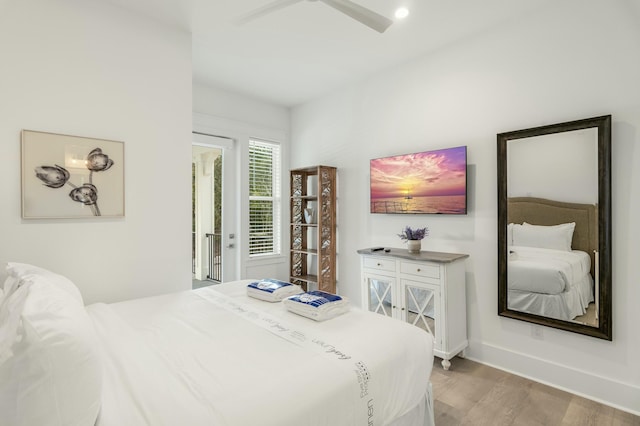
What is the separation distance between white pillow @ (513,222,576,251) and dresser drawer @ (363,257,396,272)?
3.30 ft

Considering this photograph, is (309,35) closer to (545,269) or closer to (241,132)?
(241,132)

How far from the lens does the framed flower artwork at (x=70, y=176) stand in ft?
6.97

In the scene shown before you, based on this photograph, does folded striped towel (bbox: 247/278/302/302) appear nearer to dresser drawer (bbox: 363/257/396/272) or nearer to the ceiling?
dresser drawer (bbox: 363/257/396/272)

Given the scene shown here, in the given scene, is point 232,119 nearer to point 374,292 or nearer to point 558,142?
point 374,292

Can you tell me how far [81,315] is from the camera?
1.16 m

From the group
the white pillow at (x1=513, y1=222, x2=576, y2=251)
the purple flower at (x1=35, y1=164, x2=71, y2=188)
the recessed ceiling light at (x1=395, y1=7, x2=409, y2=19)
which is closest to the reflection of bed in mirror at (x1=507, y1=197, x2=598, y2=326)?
the white pillow at (x1=513, y1=222, x2=576, y2=251)

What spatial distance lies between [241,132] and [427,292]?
2958mm

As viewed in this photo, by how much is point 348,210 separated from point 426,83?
1632 millimetres

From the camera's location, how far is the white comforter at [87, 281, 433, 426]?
1056 millimetres

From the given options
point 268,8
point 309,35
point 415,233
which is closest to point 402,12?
point 309,35

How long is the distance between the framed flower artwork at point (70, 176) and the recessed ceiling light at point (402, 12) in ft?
7.66

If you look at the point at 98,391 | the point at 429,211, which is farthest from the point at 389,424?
the point at 429,211

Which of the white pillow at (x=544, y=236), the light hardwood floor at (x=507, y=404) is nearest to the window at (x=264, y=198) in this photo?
the light hardwood floor at (x=507, y=404)

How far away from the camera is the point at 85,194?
91.0 inches
